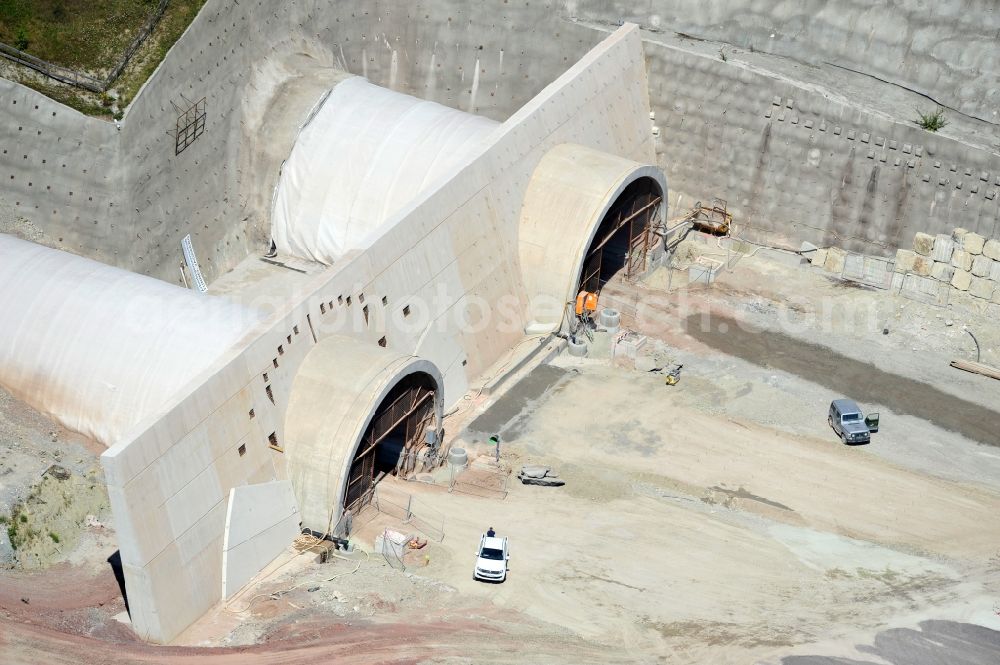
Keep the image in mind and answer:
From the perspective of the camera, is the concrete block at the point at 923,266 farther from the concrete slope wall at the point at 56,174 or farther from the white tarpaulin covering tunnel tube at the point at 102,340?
the concrete slope wall at the point at 56,174

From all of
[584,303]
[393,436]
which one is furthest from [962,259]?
[393,436]

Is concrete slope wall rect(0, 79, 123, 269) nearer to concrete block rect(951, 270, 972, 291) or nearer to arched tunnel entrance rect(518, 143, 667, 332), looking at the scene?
arched tunnel entrance rect(518, 143, 667, 332)

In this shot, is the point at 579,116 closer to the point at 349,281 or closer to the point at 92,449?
the point at 349,281

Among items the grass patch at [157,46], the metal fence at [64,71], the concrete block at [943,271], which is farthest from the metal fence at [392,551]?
the concrete block at [943,271]

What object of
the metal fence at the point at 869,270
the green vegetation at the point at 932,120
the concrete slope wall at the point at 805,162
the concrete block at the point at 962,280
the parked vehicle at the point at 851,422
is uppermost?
the green vegetation at the point at 932,120

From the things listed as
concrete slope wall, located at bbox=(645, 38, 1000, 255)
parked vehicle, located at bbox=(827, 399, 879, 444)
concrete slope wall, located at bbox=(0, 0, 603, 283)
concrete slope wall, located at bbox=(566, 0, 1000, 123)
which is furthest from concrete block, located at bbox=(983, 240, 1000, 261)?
concrete slope wall, located at bbox=(0, 0, 603, 283)

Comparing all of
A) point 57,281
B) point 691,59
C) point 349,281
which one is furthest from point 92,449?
point 691,59
